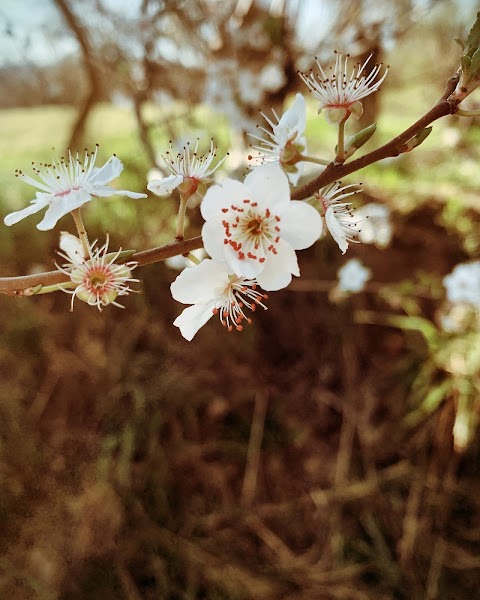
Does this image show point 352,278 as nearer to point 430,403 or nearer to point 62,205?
point 430,403

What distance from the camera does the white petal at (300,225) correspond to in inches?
18.1

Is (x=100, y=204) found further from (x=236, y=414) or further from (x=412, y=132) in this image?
(x=412, y=132)

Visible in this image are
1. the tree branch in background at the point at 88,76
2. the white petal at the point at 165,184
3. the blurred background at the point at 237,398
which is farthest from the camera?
the tree branch in background at the point at 88,76

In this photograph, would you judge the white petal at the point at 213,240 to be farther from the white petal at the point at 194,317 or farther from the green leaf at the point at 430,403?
the green leaf at the point at 430,403

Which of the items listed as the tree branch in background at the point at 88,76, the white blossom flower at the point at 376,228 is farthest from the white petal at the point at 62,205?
the tree branch in background at the point at 88,76

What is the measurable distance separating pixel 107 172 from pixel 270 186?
6.9 inches

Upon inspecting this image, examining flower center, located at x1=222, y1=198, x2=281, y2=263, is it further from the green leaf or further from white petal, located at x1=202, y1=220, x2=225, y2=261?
the green leaf

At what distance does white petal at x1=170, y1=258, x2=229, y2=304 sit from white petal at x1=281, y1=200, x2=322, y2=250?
67 mm

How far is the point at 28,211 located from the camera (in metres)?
0.52

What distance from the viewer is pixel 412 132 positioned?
471mm

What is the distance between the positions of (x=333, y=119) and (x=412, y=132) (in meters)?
0.11

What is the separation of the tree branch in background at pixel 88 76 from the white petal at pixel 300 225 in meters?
1.64

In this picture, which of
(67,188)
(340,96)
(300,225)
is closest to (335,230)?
(300,225)

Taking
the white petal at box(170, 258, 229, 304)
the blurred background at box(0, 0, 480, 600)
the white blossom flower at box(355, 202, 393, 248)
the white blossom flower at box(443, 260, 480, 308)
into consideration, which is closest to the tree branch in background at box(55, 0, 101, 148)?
the blurred background at box(0, 0, 480, 600)
